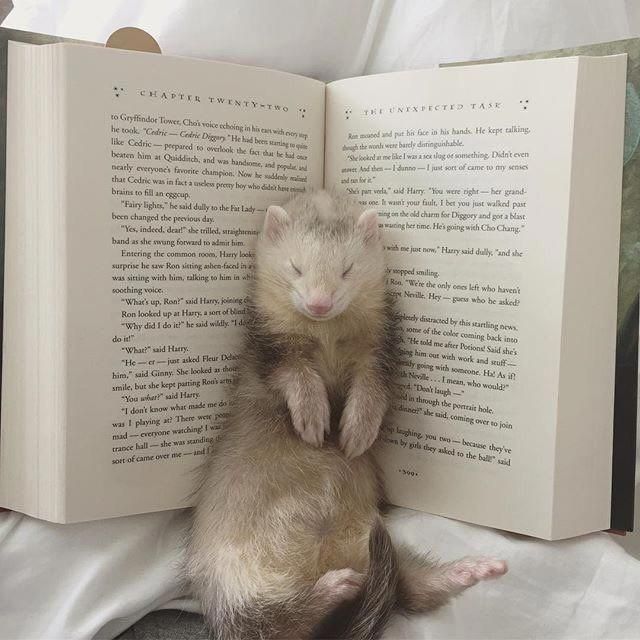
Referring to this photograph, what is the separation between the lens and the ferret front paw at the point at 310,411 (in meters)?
0.83

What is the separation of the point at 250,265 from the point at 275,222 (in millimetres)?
63

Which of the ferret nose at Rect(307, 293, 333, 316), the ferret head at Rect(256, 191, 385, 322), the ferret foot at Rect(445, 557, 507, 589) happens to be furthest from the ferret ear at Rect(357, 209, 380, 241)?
the ferret foot at Rect(445, 557, 507, 589)

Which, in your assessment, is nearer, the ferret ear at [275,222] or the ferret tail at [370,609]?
the ferret tail at [370,609]

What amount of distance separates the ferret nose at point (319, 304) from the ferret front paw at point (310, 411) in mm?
87

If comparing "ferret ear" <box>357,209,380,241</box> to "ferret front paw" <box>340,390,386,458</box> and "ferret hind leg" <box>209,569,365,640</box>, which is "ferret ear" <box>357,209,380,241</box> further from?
"ferret hind leg" <box>209,569,365,640</box>

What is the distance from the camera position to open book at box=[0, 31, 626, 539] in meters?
0.79

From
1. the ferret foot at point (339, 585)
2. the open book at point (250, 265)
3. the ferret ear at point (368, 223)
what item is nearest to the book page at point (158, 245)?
the open book at point (250, 265)

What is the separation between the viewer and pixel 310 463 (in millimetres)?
837

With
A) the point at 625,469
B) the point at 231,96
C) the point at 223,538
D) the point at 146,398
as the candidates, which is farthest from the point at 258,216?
the point at 625,469

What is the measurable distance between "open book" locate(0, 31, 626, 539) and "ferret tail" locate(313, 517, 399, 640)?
0.46 feet

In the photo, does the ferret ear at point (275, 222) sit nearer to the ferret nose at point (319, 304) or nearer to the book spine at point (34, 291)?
the ferret nose at point (319, 304)

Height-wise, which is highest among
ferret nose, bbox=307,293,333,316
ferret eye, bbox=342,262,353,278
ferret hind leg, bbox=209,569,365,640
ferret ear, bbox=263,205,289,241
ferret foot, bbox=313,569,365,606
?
ferret ear, bbox=263,205,289,241

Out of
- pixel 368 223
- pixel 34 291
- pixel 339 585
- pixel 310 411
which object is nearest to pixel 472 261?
pixel 368 223

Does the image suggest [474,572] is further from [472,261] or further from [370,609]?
[472,261]
